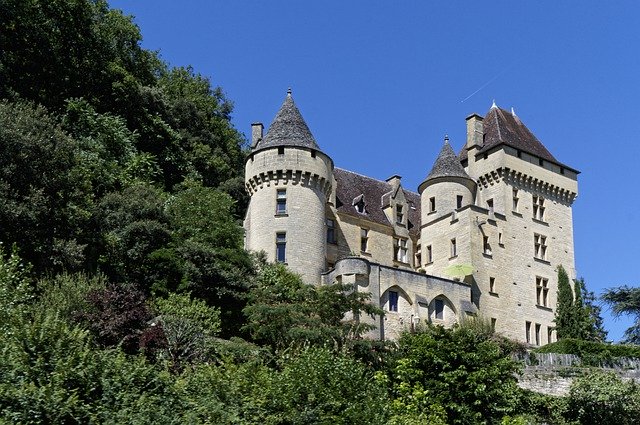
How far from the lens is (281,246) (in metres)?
46.9

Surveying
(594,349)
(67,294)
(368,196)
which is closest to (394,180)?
(368,196)

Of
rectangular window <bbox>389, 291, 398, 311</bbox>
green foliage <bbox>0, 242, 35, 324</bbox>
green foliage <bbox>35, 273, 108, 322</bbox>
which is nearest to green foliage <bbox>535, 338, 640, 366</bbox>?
rectangular window <bbox>389, 291, 398, 311</bbox>

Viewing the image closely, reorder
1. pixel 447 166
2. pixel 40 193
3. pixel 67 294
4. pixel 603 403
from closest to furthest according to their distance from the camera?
pixel 67 294
pixel 40 193
pixel 603 403
pixel 447 166

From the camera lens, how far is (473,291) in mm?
49625

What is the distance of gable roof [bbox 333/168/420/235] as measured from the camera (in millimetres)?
52191

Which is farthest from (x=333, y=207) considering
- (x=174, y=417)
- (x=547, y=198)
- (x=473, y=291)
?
(x=174, y=417)

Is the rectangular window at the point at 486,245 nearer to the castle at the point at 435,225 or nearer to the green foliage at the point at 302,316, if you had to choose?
the castle at the point at 435,225

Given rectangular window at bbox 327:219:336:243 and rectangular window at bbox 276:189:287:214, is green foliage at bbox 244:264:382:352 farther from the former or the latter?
rectangular window at bbox 327:219:336:243

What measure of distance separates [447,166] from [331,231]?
24.5ft

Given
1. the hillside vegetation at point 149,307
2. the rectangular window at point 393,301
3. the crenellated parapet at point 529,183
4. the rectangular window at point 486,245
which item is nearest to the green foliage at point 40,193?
the hillside vegetation at point 149,307

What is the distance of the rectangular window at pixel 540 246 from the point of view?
53531 millimetres

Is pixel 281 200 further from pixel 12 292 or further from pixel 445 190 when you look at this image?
pixel 12 292

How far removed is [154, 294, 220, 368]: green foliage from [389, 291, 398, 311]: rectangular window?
11232 mm

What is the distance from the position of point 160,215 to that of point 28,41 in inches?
575
